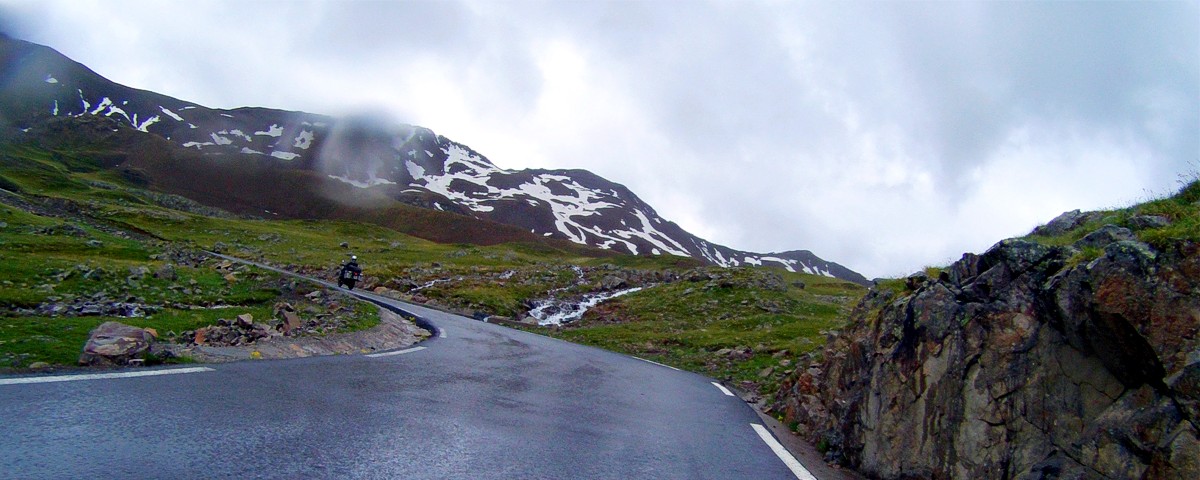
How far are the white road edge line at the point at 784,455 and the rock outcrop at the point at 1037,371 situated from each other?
0.80 metres

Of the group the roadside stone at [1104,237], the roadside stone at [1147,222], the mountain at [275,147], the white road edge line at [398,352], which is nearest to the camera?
the roadside stone at [1104,237]

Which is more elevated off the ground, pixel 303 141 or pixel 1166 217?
pixel 303 141

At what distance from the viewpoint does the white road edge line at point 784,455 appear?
292 inches

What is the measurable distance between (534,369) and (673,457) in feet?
23.6

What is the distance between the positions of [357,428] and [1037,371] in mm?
7982

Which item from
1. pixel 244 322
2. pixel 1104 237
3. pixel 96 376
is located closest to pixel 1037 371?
pixel 1104 237

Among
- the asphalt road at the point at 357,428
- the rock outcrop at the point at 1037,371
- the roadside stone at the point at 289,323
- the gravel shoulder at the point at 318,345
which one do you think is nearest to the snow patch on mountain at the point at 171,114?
the gravel shoulder at the point at 318,345

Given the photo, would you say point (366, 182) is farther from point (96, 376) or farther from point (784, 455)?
point (784, 455)

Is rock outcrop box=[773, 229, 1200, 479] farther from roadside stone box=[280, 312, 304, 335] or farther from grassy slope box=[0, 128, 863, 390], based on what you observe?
roadside stone box=[280, 312, 304, 335]

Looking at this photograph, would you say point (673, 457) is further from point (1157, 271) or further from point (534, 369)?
point (534, 369)

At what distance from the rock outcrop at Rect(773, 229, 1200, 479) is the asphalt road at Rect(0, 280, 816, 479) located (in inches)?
70.5

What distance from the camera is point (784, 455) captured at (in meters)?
8.45

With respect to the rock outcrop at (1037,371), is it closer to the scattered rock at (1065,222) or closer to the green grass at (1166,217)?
the green grass at (1166,217)

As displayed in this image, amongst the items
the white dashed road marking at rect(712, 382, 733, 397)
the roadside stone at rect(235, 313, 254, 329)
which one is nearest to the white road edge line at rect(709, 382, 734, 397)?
the white dashed road marking at rect(712, 382, 733, 397)
